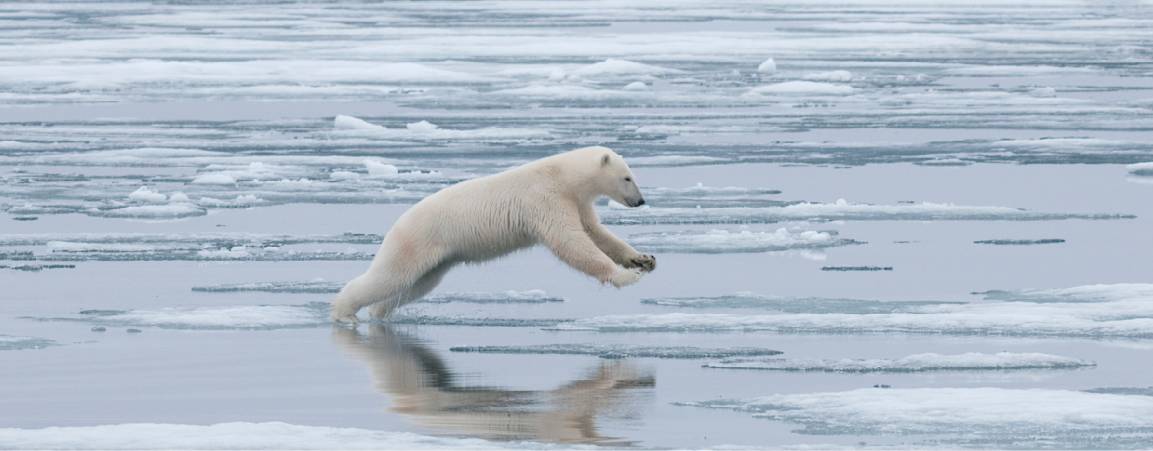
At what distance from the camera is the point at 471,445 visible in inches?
223

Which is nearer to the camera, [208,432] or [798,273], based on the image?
[208,432]

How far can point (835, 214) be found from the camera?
11.6 meters

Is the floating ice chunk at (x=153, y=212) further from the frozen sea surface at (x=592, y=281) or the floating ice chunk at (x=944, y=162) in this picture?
the floating ice chunk at (x=944, y=162)

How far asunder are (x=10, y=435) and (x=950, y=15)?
3197 cm

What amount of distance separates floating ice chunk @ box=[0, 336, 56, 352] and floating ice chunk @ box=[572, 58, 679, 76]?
15.4 meters

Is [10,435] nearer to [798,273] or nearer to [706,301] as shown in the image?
[706,301]

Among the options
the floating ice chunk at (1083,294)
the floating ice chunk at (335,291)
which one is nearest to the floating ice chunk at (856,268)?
the floating ice chunk at (1083,294)

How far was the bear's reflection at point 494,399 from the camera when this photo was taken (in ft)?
19.5

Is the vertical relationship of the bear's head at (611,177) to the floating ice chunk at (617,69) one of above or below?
below

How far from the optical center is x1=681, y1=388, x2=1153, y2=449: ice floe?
5.78 metres

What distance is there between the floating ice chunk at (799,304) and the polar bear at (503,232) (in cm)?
31

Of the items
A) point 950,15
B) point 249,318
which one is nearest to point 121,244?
point 249,318

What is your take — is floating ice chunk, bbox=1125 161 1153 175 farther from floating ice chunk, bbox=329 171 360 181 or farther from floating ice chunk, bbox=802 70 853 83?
floating ice chunk, bbox=802 70 853 83

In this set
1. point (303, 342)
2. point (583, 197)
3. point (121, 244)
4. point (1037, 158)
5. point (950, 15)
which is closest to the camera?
point (303, 342)
